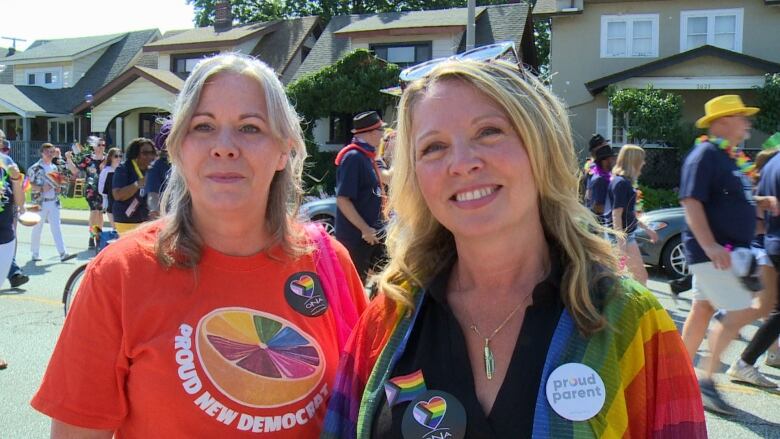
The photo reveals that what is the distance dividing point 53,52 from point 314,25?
1760 centimetres

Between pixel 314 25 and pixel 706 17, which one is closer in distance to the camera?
pixel 706 17

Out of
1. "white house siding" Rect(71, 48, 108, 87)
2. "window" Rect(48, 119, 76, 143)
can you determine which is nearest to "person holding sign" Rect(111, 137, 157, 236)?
"window" Rect(48, 119, 76, 143)

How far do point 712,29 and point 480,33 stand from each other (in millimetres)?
7463

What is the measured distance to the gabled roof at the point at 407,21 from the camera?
2222 cm

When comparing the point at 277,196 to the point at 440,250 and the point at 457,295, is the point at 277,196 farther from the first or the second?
the point at 457,295

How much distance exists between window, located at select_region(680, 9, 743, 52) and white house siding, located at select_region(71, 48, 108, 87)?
3021cm

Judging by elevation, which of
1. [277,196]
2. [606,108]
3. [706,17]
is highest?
[706,17]

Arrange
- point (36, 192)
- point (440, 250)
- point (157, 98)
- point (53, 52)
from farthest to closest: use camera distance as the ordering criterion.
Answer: point (53, 52), point (157, 98), point (36, 192), point (440, 250)

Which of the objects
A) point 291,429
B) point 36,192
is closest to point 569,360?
point 291,429

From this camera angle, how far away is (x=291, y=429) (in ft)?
6.07

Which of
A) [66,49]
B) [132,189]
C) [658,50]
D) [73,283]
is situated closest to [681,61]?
[658,50]

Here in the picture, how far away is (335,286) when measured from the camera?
215 cm

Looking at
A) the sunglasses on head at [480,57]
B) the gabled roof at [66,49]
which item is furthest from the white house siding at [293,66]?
the sunglasses on head at [480,57]

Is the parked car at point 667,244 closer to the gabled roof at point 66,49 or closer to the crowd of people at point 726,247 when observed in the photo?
the crowd of people at point 726,247
